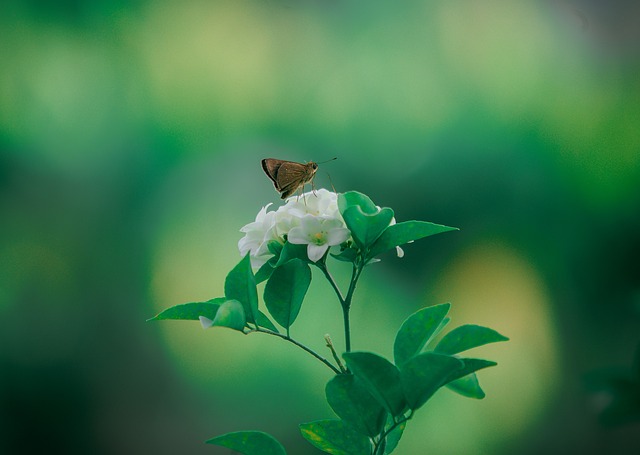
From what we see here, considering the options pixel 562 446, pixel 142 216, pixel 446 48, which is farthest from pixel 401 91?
pixel 562 446

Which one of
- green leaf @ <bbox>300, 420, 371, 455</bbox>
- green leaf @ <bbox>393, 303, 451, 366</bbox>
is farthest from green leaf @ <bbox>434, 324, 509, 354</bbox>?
green leaf @ <bbox>300, 420, 371, 455</bbox>

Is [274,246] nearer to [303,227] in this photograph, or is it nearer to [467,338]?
[303,227]

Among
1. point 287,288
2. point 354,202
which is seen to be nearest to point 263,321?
point 287,288

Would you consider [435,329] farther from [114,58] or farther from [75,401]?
[114,58]

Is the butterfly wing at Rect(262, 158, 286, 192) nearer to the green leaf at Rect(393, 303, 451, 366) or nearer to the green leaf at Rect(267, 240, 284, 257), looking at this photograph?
the green leaf at Rect(267, 240, 284, 257)

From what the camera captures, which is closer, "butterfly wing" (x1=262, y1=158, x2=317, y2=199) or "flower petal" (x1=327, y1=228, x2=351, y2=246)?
"flower petal" (x1=327, y1=228, x2=351, y2=246)
